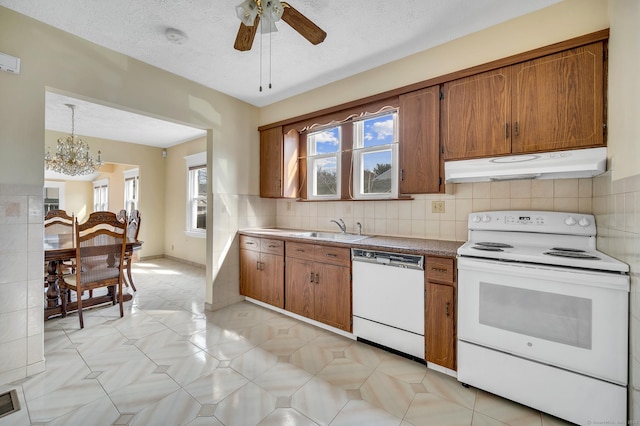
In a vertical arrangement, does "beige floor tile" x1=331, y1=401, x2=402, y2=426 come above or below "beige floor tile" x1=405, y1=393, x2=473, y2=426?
below

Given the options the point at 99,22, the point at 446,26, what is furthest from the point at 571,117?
the point at 99,22

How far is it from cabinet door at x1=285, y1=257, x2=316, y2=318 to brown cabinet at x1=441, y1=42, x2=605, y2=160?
1646 mm

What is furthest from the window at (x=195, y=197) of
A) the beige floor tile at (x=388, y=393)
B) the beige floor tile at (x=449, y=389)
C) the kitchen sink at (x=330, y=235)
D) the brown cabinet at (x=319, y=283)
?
the beige floor tile at (x=449, y=389)

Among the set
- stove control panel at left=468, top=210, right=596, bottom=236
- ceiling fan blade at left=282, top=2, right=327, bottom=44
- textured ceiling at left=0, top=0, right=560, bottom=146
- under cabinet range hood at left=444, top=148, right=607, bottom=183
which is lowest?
stove control panel at left=468, top=210, right=596, bottom=236

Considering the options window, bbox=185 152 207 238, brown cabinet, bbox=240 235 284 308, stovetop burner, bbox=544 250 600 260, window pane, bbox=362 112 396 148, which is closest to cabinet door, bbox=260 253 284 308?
brown cabinet, bbox=240 235 284 308

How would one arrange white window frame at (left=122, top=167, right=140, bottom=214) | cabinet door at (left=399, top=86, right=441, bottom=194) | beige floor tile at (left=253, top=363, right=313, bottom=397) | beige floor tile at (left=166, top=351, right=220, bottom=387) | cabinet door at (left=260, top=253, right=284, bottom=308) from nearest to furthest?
beige floor tile at (left=253, top=363, right=313, bottom=397) → beige floor tile at (left=166, top=351, right=220, bottom=387) → cabinet door at (left=399, top=86, right=441, bottom=194) → cabinet door at (left=260, top=253, right=284, bottom=308) → white window frame at (left=122, top=167, right=140, bottom=214)

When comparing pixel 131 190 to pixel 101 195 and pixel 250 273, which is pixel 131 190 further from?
pixel 250 273

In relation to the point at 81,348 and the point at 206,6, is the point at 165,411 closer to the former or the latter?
the point at 81,348

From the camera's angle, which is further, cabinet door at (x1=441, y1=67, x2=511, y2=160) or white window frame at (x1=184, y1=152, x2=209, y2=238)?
white window frame at (x1=184, y1=152, x2=209, y2=238)

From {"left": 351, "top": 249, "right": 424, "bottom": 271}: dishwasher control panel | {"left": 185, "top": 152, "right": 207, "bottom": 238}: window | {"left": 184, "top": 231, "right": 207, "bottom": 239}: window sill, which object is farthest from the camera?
{"left": 185, "top": 152, "right": 207, "bottom": 238}: window

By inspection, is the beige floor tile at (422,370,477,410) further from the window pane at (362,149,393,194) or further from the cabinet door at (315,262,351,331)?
the window pane at (362,149,393,194)

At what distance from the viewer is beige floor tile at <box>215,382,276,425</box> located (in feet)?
5.00

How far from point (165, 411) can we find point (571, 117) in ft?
10.1

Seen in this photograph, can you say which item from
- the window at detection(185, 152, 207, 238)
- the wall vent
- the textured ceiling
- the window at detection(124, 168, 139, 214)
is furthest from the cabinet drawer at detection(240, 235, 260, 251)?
the window at detection(124, 168, 139, 214)
